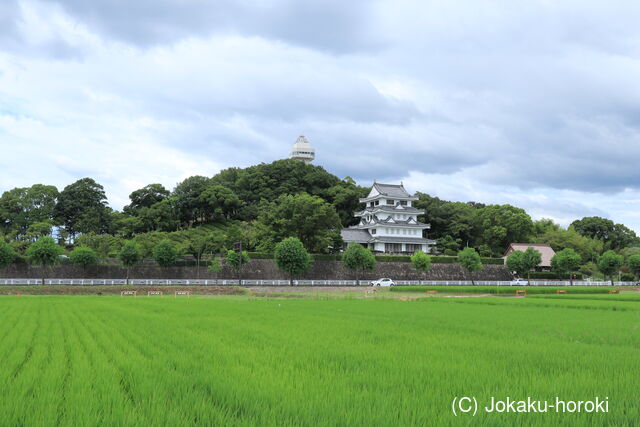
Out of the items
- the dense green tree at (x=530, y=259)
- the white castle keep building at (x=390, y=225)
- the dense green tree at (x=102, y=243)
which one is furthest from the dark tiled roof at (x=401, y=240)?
the dense green tree at (x=102, y=243)

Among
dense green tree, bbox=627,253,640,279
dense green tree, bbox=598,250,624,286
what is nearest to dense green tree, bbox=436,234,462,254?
dense green tree, bbox=598,250,624,286

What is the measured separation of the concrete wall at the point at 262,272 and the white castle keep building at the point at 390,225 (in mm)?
7842

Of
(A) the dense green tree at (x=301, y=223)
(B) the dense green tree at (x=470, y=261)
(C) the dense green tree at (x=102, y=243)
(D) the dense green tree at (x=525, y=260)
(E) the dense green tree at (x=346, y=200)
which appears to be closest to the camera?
(C) the dense green tree at (x=102, y=243)

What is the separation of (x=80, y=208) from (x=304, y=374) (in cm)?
7173

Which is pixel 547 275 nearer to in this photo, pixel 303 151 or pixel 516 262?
pixel 516 262

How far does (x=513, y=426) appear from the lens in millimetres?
4988

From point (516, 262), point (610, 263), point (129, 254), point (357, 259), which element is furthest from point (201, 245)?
point (610, 263)

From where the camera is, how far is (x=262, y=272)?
189 ft

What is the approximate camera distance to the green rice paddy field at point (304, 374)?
17.2 feet

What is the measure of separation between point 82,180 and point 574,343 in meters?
73.6

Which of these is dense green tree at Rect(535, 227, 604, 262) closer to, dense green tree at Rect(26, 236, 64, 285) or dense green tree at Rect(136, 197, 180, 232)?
dense green tree at Rect(136, 197, 180, 232)

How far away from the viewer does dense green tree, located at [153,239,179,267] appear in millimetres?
52500

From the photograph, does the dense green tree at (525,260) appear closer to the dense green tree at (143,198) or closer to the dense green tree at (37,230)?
the dense green tree at (143,198)

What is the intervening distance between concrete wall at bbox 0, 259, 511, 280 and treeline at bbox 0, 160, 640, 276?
190 cm
